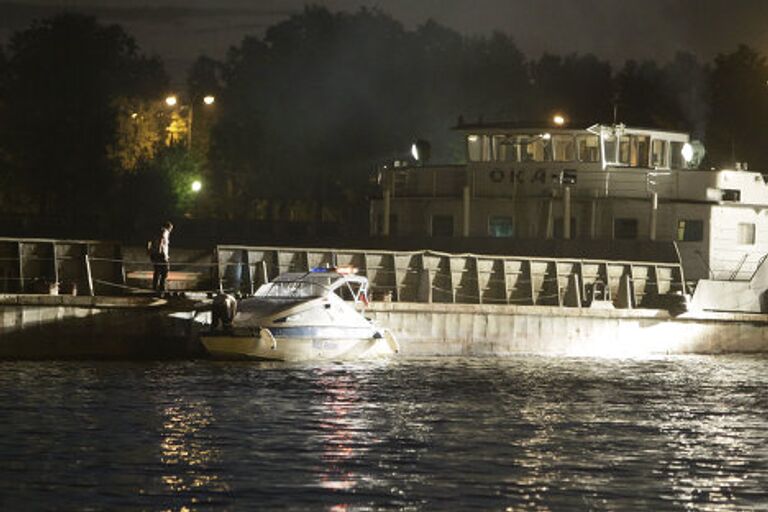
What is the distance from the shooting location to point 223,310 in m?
39.0

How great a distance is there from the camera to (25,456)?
84.0ft

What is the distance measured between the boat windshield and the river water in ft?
6.62

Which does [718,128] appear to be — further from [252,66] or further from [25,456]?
[25,456]

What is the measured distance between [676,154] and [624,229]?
421 cm

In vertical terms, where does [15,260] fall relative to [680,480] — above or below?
above

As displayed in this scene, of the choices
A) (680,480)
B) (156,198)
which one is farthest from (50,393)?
(156,198)

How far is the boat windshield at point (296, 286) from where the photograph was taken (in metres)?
40.7

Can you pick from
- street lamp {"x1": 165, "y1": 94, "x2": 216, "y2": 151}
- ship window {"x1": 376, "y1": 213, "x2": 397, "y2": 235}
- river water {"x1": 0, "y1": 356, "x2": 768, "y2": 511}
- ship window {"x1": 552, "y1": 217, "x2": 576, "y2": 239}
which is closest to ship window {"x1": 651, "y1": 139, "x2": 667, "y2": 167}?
ship window {"x1": 552, "y1": 217, "x2": 576, "y2": 239}

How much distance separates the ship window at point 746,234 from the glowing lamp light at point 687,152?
14.0 ft

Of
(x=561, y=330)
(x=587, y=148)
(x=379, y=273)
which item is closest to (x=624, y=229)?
(x=587, y=148)

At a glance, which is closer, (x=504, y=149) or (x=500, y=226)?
(x=500, y=226)

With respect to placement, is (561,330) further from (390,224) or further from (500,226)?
(390,224)

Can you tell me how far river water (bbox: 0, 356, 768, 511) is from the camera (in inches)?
921

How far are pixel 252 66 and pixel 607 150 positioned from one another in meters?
69.0
